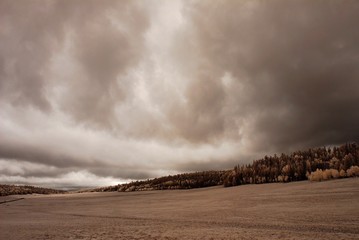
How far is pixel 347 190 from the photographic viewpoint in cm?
1069

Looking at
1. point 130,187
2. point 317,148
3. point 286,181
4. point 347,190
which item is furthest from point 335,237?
point 130,187

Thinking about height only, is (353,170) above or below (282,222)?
above

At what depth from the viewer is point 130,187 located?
1405 inches

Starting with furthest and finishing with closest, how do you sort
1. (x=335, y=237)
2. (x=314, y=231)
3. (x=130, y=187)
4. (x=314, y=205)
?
(x=130, y=187) < (x=314, y=205) < (x=314, y=231) < (x=335, y=237)

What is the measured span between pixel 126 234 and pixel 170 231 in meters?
0.91

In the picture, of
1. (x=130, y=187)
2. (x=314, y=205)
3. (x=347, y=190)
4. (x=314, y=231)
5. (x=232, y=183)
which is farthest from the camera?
(x=130, y=187)

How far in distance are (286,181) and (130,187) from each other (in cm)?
2191

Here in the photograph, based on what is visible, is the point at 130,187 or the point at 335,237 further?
the point at 130,187

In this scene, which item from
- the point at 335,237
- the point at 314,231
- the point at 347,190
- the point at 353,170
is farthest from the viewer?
the point at 353,170

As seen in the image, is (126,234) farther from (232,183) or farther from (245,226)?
(232,183)

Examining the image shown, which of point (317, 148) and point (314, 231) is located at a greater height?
point (317, 148)

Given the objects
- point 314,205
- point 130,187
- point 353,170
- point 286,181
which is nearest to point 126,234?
point 314,205

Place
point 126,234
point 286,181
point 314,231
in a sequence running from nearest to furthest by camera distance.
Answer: point 314,231 → point 126,234 → point 286,181

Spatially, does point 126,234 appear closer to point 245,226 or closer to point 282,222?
point 245,226
